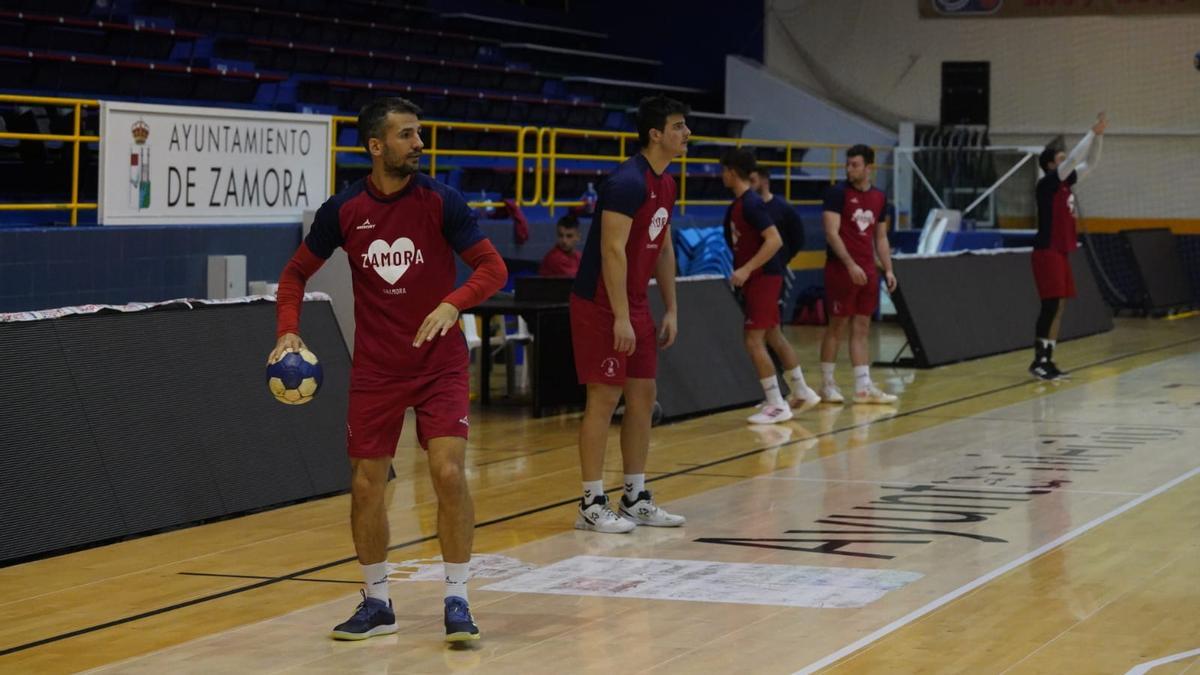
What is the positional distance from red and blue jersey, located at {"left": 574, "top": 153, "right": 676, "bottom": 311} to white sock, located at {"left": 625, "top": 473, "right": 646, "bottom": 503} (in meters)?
0.83

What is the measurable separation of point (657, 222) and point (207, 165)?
6124 millimetres

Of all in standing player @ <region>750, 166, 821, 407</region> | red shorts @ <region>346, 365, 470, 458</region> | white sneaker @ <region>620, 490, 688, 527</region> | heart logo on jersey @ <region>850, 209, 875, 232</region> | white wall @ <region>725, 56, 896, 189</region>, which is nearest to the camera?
red shorts @ <region>346, 365, 470, 458</region>

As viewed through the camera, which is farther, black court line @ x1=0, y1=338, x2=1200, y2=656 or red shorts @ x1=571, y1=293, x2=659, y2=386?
red shorts @ x1=571, y1=293, x2=659, y2=386

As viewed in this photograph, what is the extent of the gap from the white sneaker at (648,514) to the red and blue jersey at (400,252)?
2.57 metres

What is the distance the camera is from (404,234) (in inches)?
243

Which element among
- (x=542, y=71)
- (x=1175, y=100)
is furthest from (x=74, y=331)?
(x=1175, y=100)

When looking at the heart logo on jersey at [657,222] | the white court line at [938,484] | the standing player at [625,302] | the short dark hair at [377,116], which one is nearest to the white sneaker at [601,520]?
the standing player at [625,302]

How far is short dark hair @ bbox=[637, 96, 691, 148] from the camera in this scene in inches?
330

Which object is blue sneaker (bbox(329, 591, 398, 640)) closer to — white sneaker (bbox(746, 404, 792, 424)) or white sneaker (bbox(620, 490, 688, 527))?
white sneaker (bbox(620, 490, 688, 527))

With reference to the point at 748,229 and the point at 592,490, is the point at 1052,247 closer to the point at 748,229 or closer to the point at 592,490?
the point at 748,229

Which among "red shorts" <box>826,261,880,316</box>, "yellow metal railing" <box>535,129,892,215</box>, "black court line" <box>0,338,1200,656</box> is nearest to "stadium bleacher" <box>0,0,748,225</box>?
"yellow metal railing" <box>535,129,892,215</box>

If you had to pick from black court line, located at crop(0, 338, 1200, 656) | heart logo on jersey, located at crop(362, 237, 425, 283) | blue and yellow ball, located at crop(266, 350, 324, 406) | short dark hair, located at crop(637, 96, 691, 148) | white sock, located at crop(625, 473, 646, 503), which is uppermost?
short dark hair, located at crop(637, 96, 691, 148)

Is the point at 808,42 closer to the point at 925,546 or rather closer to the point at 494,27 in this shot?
the point at 494,27

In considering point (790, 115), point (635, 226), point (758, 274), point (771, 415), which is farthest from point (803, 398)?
point (790, 115)
